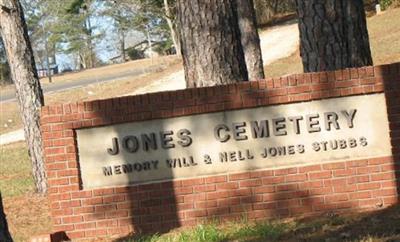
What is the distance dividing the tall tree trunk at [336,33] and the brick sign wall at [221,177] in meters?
0.58

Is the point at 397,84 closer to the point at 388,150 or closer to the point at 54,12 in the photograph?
the point at 388,150

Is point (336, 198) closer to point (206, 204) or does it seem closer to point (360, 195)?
point (360, 195)

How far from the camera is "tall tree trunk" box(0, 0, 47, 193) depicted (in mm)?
12062

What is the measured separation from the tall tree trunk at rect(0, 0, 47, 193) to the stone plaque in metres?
5.21

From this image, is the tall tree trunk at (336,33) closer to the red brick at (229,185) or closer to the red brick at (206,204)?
the red brick at (229,185)

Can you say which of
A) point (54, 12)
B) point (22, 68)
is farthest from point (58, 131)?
point (54, 12)

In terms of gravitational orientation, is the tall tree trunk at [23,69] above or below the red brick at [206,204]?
above

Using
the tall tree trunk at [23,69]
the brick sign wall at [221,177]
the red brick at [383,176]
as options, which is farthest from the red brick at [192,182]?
the tall tree trunk at [23,69]

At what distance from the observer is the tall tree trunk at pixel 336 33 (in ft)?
24.4

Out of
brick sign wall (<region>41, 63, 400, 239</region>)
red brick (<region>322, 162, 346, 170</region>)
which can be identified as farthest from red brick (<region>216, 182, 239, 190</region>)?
red brick (<region>322, 162, 346, 170</region>)

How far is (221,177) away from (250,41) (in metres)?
9.54

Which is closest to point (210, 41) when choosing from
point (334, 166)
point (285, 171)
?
point (285, 171)

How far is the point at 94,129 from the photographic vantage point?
720 cm

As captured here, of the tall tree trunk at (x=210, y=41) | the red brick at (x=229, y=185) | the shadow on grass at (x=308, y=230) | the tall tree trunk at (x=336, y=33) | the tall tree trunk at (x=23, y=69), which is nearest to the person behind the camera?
the shadow on grass at (x=308, y=230)
